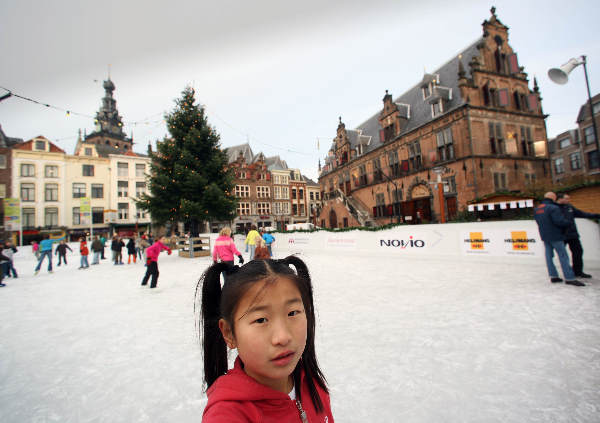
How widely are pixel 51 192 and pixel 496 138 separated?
49.2 meters

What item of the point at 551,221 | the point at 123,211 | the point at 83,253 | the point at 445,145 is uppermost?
the point at 445,145

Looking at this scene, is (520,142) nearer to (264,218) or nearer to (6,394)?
(6,394)

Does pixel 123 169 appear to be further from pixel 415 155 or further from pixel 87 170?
pixel 415 155

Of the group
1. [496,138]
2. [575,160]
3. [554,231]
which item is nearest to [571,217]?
[554,231]

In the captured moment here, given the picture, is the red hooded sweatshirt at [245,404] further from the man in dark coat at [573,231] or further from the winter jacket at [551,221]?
the man in dark coat at [573,231]

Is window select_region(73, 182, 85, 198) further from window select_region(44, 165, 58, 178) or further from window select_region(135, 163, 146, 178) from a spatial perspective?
window select_region(135, 163, 146, 178)

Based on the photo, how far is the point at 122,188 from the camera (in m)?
38.1

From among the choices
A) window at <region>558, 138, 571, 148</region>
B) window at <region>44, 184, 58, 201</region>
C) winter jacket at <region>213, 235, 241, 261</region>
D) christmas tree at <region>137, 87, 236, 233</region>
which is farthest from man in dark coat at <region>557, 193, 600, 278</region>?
window at <region>558, 138, 571, 148</region>

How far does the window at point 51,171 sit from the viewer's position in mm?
33375

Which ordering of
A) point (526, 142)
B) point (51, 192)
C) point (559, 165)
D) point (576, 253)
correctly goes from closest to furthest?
point (576, 253) → point (526, 142) → point (51, 192) → point (559, 165)

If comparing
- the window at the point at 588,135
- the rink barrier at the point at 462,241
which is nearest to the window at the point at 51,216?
the rink barrier at the point at 462,241

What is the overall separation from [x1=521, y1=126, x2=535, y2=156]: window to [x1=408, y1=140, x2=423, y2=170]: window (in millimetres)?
7417

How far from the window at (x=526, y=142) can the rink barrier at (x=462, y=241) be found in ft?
53.5

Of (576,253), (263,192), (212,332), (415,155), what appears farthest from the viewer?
(263,192)
